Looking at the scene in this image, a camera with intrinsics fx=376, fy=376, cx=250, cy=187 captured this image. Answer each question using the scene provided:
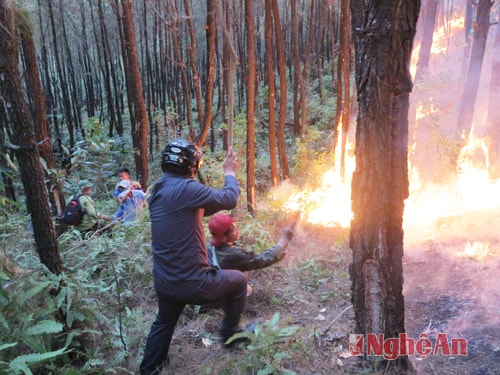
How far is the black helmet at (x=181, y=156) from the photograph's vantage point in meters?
3.05

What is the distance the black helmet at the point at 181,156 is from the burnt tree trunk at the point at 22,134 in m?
0.93

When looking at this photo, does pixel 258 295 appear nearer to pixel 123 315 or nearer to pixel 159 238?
pixel 123 315

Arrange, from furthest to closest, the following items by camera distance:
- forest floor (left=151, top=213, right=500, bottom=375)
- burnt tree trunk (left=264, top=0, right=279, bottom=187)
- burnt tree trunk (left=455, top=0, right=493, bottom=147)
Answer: burnt tree trunk (left=455, top=0, right=493, bottom=147)
burnt tree trunk (left=264, top=0, right=279, bottom=187)
forest floor (left=151, top=213, right=500, bottom=375)

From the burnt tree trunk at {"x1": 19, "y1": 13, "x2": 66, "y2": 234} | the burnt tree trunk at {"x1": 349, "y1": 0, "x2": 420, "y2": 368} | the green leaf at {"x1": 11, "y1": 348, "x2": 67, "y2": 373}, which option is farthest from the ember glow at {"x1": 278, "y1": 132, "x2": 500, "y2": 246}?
the green leaf at {"x1": 11, "y1": 348, "x2": 67, "y2": 373}

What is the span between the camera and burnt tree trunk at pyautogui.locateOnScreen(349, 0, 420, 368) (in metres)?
2.55

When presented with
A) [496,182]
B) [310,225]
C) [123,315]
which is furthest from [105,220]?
[496,182]

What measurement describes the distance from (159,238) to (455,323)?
3278mm

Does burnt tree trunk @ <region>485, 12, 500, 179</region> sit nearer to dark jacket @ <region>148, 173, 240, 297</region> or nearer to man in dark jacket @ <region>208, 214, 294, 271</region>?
man in dark jacket @ <region>208, 214, 294, 271</region>

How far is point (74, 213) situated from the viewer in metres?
5.91

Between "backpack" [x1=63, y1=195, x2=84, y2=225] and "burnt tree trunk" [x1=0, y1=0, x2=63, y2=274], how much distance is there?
3196mm

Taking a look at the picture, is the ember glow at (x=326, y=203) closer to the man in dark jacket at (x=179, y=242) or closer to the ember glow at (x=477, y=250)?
the ember glow at (x=477, y=250)

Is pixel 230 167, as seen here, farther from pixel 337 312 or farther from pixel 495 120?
pixel 495 120
